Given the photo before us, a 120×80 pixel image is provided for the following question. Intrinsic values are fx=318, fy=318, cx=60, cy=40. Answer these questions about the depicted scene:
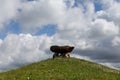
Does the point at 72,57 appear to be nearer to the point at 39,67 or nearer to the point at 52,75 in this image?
the point at 39,67

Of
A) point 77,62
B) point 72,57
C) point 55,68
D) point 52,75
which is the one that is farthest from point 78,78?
point 72,57

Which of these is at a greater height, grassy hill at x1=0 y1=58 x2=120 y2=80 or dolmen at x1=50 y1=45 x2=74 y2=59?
dolmen at x1=50 y1=45 x2=74 y2=59

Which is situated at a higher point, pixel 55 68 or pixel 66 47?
pixel 66 47

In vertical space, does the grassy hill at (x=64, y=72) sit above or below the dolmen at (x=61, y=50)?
below

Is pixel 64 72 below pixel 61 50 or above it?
below

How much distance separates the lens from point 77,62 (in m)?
76.0

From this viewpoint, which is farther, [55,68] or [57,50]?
[57,50]

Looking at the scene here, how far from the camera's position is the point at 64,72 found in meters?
65.0

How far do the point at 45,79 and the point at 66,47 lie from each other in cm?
2701

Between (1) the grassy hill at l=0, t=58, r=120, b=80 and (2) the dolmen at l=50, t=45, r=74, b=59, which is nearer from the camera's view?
(1) the grassy hill at l=0, t=58, r=120, b=80

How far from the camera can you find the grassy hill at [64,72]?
60.4 meters

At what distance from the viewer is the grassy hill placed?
198 feet

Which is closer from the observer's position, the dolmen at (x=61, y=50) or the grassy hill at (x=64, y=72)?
the grassy hill at (x=64, y=72)

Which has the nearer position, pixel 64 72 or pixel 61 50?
pixel 64 72
